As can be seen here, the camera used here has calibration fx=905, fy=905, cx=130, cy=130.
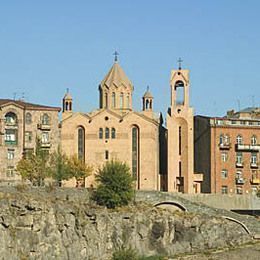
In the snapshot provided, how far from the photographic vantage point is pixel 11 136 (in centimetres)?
10831

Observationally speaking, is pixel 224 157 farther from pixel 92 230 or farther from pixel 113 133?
pixel 92 230

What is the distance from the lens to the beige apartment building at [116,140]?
112062mm

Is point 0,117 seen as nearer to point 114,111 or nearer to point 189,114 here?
point 114,111

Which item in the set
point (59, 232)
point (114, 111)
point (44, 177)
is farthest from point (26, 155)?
point (59, 232)

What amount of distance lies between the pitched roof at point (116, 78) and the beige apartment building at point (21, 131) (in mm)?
10984

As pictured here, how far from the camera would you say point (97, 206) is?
92312 mm

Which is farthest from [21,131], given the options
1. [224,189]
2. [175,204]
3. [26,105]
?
[224,189]

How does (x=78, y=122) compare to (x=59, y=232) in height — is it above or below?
above

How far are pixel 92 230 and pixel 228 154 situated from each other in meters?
29.5

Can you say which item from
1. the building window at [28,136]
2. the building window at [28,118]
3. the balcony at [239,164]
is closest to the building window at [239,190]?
the balcony at [239,164]

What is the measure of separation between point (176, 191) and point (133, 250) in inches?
843

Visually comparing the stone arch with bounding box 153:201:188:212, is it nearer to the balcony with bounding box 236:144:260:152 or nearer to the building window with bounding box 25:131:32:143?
the balcony with bounding box 236:144:260:152

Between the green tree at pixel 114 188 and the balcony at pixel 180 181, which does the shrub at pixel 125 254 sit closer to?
the green tree at pixel 114 188

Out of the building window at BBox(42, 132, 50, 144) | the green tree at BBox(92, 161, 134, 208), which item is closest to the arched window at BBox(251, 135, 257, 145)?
the building window at BBox(42, 132, 50, 144)
